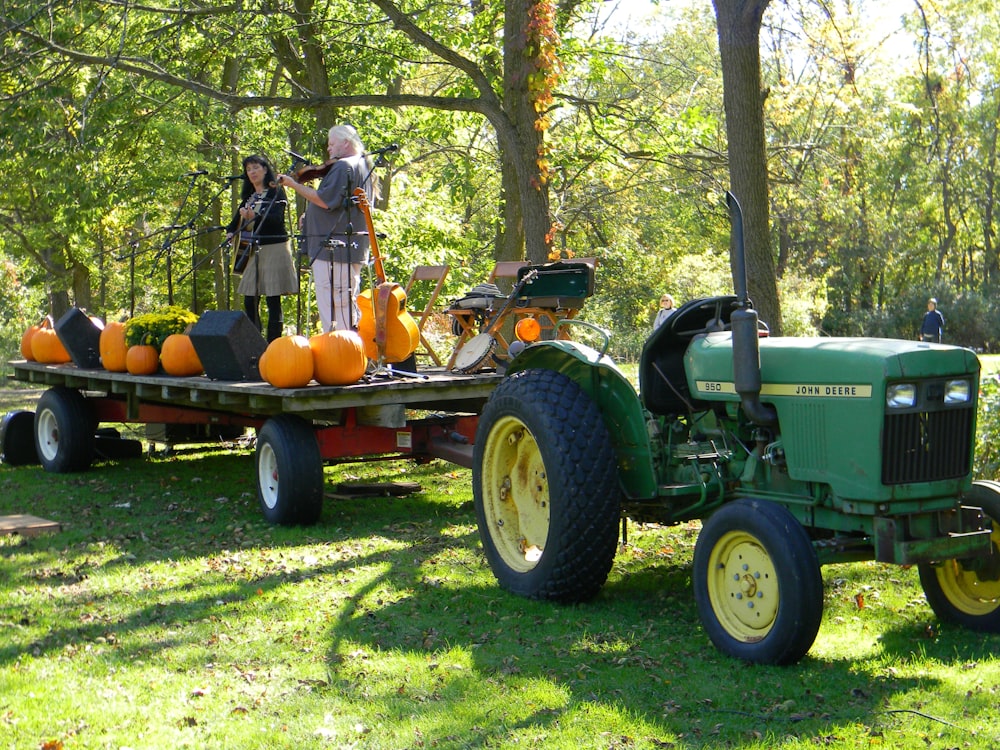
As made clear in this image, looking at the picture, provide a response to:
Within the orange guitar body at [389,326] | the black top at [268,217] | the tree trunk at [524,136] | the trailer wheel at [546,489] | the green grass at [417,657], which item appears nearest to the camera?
the green grass at [417,657]

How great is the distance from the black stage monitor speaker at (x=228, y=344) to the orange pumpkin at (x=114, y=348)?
173 centimetres

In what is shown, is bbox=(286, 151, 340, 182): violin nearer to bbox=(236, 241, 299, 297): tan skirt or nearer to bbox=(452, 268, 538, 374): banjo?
bbox=(236, 241, 299, 297): tan skirt

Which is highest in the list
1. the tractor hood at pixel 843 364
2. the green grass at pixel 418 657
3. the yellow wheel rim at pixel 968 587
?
the tractor hood at pixel 843 364

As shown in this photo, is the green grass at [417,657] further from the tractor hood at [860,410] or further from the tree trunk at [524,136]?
the tree trunk at [524,136]

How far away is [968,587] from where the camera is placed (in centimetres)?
558

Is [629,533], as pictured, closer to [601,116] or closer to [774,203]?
[601,116]

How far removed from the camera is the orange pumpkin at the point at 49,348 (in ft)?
40.8

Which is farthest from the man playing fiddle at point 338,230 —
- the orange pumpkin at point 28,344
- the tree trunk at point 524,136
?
the orange pumpkin at point 28,344

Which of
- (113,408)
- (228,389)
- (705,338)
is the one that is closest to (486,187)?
(113,408)

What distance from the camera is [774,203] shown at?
121ft

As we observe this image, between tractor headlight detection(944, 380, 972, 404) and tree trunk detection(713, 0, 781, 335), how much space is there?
3.91 meters

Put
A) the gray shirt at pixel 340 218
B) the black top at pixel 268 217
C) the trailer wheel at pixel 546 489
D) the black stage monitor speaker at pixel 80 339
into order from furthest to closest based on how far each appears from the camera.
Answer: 1. the black stage monitor speaker at pixel 80 339
2. the black top at pixel 268 217
3. the gray shirt at pixel 340 218
4. the trailer wheel at pixel 546 489

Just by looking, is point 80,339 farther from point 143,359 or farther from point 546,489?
point 546,489

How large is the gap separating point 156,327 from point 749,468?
653cm
